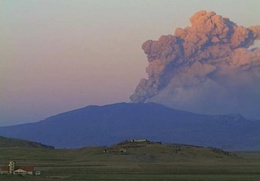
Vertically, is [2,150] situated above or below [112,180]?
above

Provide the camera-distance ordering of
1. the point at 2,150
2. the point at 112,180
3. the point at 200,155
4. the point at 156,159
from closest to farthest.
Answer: the point at 112,180 → the point at 156,159 → the point at 200,155 → the point at 2,150

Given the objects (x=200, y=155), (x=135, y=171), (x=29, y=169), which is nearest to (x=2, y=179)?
(x=29, y=169)

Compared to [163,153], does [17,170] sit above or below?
below

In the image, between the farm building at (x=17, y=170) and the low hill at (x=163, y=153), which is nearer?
the farm building at (x=17, y=170)

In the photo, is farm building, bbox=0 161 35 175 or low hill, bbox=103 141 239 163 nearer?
farm building, bbox=0 161 35 175

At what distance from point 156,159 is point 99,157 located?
13.5 metres

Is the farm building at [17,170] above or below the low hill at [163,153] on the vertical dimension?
below

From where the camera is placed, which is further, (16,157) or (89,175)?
(16,157)

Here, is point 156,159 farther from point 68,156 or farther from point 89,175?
point 89,175

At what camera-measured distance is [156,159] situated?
134250mm

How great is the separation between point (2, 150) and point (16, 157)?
18.7 metres

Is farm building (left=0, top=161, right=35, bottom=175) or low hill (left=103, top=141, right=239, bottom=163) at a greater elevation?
low hill (left=103, top=141, right=239, bottom=163)

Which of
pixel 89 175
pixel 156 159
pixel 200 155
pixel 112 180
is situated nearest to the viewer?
pixel 112 180

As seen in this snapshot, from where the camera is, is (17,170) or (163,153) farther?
(163,153)
